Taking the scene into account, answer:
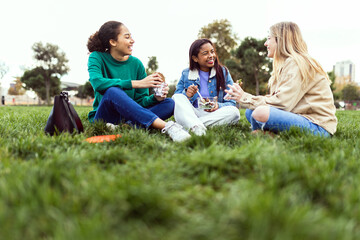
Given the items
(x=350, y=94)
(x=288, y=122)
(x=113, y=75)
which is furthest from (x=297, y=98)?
(x=350, y=94)

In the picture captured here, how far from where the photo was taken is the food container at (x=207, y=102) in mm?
3295

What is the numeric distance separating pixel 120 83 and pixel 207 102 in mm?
1054

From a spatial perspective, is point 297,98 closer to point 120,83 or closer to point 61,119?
point 120,83

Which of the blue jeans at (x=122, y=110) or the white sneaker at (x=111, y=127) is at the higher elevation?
the blue jeans at (x=122, y=110)

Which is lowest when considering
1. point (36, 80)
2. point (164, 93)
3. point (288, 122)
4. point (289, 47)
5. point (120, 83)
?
point (36, 80)

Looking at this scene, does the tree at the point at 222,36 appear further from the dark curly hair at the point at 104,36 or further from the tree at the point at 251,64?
the dark curly hair at the point at 104,36

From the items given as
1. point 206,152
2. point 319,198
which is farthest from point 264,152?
point 319,198

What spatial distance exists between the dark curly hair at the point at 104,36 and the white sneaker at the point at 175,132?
4.85 ft

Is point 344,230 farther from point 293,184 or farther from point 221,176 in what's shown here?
point 221,176

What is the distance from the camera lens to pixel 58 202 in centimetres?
115

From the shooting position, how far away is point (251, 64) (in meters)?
24.5

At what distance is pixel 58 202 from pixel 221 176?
0.85 metres

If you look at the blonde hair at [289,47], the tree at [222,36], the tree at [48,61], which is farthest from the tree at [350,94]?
the blonde hair at [289,47]

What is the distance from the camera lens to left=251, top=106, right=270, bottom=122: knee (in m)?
2.67
